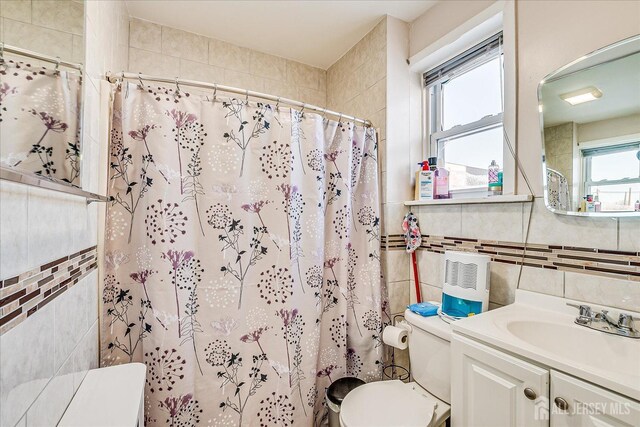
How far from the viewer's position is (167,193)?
3.93 ft

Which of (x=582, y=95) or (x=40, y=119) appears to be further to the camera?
(x=582, y=95)

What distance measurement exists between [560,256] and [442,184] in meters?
0.68

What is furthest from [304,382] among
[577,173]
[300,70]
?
[300,70]

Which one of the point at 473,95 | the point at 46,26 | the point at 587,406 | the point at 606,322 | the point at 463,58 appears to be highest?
the point at 463,58

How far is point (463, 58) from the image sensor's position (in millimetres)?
1662

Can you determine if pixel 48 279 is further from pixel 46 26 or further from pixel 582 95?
pixel 582 95

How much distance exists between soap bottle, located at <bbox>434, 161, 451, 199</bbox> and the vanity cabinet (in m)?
0.87

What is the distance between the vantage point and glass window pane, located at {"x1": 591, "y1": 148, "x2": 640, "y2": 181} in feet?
3.16

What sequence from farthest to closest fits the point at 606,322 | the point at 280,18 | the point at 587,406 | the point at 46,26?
the point at 280,18, the point at 606,322, the point at 587,406, the point at 46,26

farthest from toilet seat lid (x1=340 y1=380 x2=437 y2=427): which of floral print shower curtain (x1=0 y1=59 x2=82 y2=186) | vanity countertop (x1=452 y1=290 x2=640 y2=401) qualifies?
floral print shower curtain (x1=0 y1=59 x2=82 y2=186)

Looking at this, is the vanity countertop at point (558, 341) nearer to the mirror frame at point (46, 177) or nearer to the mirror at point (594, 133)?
the mirror at point (594, 133)

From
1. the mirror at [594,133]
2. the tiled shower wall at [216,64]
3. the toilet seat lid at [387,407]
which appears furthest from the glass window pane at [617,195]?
the tiled shower wall at [216,64]

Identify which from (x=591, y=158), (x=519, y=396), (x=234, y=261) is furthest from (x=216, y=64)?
(x=519, y=396)

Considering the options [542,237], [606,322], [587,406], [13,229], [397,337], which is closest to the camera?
[13,229]
